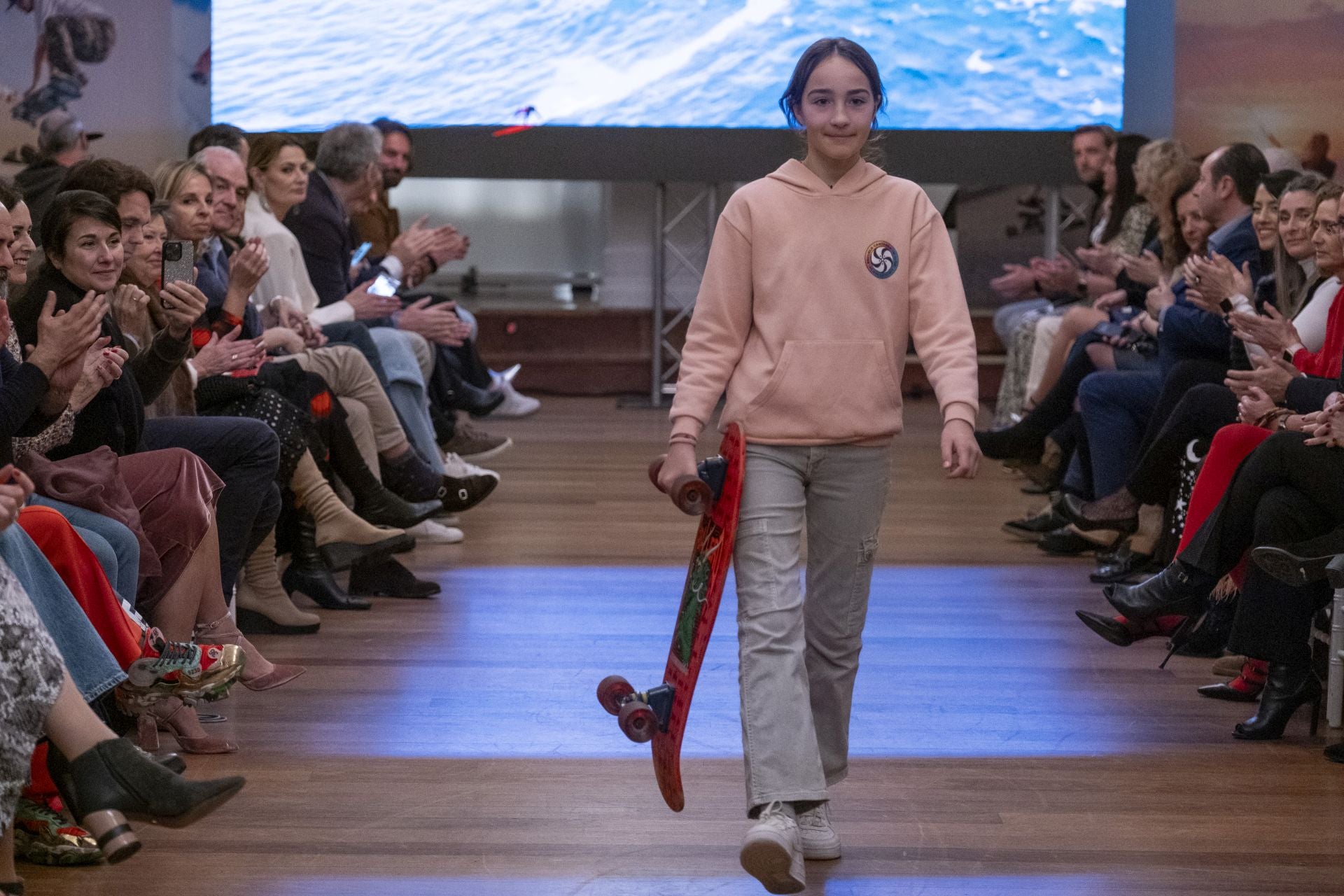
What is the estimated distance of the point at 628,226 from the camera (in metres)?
9.67

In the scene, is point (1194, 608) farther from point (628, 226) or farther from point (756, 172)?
point (628, 226)

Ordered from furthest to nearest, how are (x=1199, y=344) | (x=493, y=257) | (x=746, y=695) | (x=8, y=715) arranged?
(x=493, y=257) < (x=1199, y=344) < (x=746, y=695) < (x=8, y=715)

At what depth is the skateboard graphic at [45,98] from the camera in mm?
5898

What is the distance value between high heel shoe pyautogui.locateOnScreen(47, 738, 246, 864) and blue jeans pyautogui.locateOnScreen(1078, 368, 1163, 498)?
3392mm

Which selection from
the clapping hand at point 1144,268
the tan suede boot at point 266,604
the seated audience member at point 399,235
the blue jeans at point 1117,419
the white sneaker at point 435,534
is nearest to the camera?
the tan suede boot at point 266,604

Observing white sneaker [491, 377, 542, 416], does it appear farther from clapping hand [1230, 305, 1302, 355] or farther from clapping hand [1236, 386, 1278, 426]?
clapping hand [1236, 386, 1278, 426]

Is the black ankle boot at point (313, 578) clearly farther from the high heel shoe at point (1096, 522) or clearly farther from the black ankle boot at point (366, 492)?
the high heel shoe at point (1096, 522)

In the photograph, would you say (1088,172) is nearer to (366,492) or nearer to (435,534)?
(435,534)

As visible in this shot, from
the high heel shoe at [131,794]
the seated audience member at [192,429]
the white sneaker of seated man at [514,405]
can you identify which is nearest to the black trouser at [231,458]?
the seated audience member at [192,429]

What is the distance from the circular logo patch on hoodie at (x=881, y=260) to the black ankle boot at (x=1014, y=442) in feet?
10.8

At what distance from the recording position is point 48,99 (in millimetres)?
6191

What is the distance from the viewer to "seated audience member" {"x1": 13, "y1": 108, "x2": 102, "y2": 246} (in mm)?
5297

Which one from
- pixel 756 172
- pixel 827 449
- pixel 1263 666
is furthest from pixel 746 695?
pixel 756 172

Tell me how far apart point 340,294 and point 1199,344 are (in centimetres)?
266
